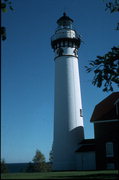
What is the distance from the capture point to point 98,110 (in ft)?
119

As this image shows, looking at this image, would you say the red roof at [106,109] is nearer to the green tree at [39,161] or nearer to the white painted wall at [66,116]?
the white painted wall at [66,116]

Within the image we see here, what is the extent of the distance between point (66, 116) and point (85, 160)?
521 cm

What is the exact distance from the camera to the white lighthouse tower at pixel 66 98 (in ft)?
117

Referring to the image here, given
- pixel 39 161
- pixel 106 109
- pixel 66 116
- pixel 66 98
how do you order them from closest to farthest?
pixel 106 109 < pixel 66 116 < pixel 66 98 < pixel 39 161

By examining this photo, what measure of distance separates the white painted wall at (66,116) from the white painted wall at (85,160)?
771 mm

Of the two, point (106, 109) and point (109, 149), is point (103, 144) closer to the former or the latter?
point (109, 149)

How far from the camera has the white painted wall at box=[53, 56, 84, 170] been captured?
117 feet

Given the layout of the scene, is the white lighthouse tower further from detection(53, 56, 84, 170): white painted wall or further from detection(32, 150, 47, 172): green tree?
detection(32, 150, 47, 172): green tree

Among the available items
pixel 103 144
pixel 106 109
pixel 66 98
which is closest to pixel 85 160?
pixel 103 144

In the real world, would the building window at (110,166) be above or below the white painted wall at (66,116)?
below

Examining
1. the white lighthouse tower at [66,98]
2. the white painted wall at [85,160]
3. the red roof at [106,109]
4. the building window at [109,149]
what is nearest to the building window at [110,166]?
the building window at [109,149]

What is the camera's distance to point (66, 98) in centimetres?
3666

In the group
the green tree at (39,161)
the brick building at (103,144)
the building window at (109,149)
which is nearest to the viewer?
the brick building at (103,144)

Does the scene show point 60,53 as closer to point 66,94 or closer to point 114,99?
point 66,94
